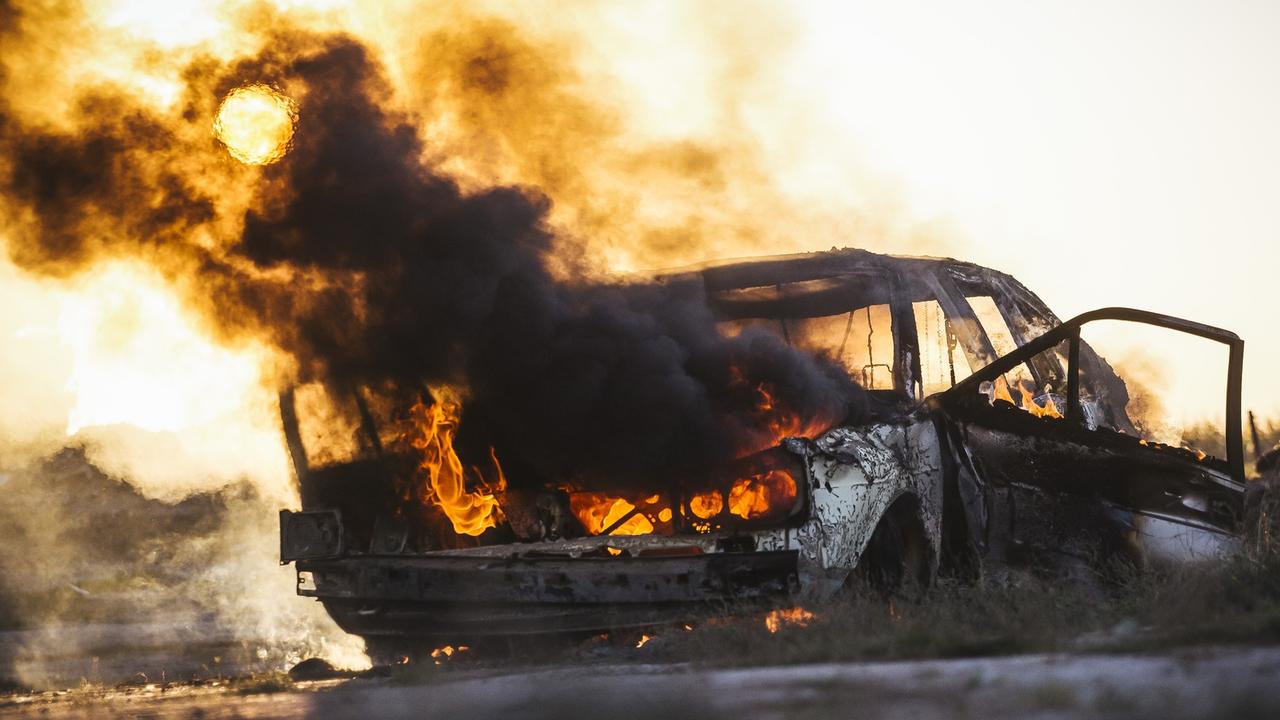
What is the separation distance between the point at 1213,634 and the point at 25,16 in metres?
7.25

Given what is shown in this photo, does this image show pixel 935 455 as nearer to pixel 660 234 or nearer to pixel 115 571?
pixel 660 234

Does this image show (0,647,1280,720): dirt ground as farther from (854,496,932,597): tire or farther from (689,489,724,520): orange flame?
(854,496,932,597): tire

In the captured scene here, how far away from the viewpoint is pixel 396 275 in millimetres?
7184

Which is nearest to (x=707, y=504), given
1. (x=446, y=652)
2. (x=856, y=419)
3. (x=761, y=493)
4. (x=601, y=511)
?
(x=761, y=493)

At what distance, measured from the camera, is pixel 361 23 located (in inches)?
329

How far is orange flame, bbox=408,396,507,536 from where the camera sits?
268 inches

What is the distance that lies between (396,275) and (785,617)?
9.58 ft

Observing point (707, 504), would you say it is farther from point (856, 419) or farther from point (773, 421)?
point (856, 419)

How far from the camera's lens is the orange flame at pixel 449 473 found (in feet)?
22.3

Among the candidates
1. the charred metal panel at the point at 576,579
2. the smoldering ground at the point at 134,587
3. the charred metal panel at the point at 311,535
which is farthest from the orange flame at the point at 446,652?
the smoldering ground at the point at 134,587

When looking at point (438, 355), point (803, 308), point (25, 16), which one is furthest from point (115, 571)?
point (803, 308)

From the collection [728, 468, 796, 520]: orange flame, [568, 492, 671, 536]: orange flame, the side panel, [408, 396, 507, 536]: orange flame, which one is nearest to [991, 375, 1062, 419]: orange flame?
the side panel

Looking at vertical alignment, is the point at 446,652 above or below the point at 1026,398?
below

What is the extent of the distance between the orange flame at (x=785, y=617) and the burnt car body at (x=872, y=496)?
0.19 ft
